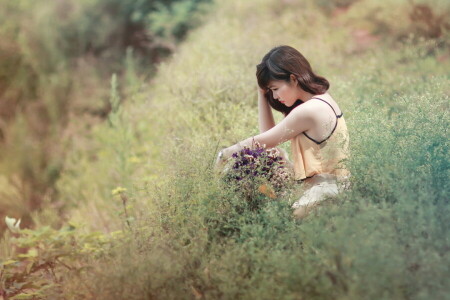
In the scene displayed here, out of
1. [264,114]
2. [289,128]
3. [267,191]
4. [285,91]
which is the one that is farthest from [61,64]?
[267,191]

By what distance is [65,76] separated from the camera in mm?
11133

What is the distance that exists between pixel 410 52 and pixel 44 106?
671 cm

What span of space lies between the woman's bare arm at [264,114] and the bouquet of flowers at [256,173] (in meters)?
0.57

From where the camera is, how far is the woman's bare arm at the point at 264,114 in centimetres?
440

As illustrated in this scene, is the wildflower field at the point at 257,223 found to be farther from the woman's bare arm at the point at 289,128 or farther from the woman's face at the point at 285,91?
the woman's face at the point at 285,91

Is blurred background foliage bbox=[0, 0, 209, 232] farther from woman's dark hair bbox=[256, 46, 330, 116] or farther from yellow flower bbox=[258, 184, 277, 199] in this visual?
yellow flower bbox=[258, 184, 277, 199]

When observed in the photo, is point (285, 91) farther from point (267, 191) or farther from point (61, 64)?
point (61, 64)

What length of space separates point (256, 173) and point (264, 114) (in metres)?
0.78

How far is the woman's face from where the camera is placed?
4.11 metres

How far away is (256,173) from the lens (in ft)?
12.4

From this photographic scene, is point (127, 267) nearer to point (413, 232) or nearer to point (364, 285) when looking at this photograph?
point (364, 285)

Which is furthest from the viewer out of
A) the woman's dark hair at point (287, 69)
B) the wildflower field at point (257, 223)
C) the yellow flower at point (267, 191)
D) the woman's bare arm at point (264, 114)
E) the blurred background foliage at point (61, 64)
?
the blurred background foliage at point (61, 64)

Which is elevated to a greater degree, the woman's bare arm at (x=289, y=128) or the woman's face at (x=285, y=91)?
the woman's face at (x=285, y=91)

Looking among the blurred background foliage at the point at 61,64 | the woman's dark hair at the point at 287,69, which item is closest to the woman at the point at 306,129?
the woman's dark hair at the point at 287,69
